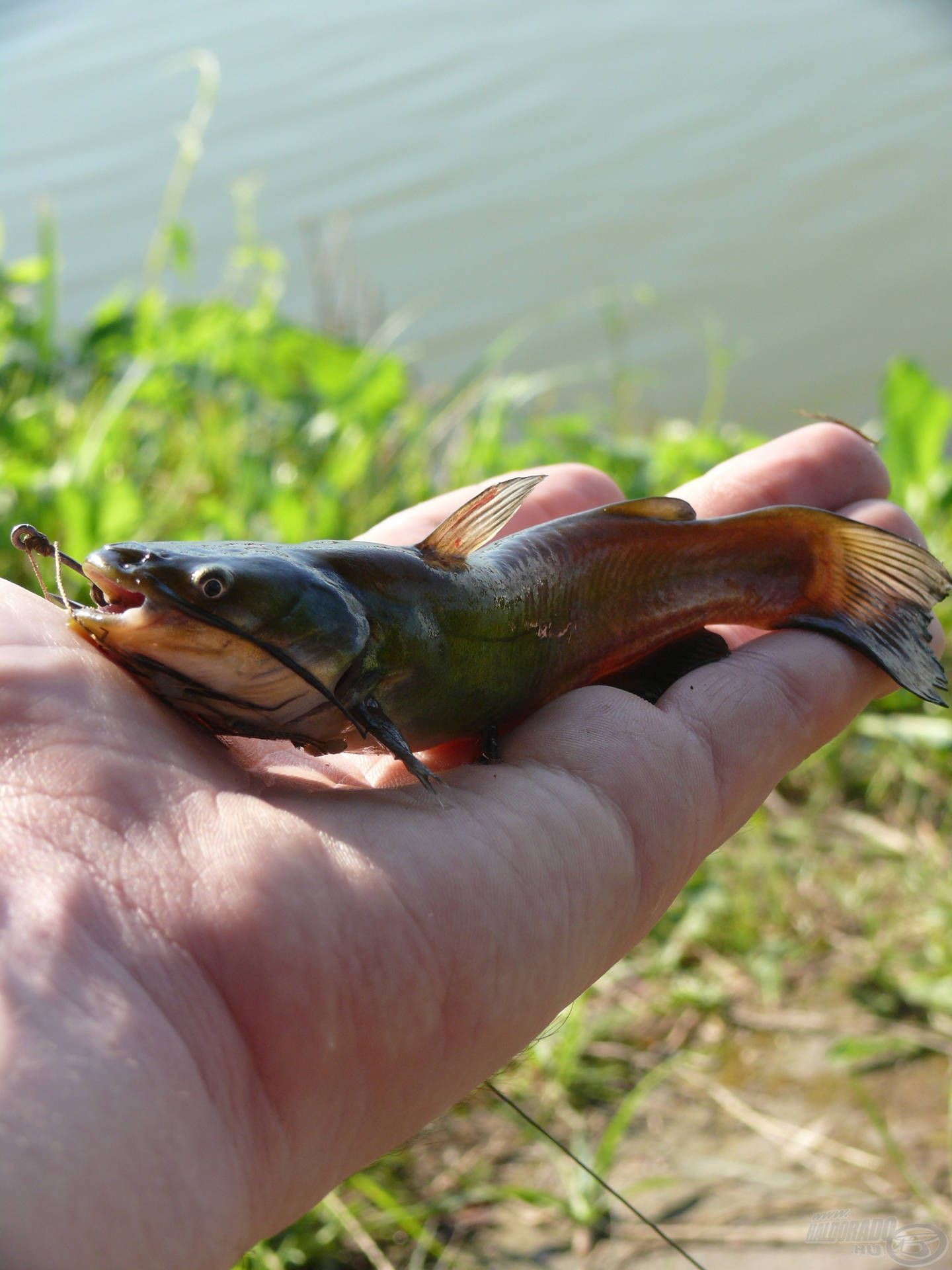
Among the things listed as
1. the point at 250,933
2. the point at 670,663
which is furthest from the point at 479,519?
the point at 250,933

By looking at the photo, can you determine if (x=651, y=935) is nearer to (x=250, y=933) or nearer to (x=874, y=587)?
(x=874, y=587)

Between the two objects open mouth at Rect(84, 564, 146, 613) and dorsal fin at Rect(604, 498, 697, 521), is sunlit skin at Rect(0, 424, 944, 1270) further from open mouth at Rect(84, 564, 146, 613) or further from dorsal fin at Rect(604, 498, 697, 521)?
dorsal fin at Rect(604, 498, 697, 521)

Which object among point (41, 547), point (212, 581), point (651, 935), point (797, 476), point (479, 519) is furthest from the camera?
point (651, 935)

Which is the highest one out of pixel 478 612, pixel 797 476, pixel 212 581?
pixel 212 581

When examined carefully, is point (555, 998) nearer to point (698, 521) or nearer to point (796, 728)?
point (796, 728)

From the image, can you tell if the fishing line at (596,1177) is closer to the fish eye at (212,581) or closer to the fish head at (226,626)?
the fish head at (226,626)

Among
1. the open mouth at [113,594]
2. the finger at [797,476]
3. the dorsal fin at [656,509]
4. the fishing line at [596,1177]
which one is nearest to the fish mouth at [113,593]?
the open mouth at [113,594]

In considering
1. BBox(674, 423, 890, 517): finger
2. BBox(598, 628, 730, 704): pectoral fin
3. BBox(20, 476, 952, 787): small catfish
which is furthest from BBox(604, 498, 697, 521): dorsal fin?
BBox(674, 423, 890, 517): finger
